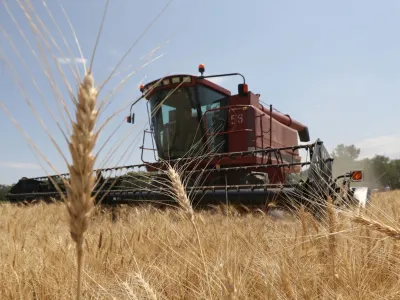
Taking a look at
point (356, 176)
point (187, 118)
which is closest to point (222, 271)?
point (356, 176)

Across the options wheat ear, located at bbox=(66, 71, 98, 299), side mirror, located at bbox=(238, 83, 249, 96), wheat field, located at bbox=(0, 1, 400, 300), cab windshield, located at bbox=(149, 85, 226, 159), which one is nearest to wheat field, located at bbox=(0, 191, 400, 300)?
wheat field, located at bbox=(0, 1, 400, 300)

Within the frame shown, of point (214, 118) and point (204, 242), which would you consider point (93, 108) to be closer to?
point (204, 242)

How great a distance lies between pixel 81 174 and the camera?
0.61 meters

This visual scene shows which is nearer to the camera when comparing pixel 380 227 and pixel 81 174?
pixel 81 174

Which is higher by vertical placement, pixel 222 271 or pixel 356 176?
pixel 356 176

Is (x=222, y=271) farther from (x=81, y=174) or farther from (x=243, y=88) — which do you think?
(x=243, y=88)

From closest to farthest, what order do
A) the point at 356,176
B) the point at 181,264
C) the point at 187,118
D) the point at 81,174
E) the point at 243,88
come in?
the point at 81,174 → the point at 181,264 → the point at 356,176 → the point at 243,88 → the point at 187,118

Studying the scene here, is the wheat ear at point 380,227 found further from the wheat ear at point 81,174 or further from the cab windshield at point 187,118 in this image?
the cab windshield at point 187,118

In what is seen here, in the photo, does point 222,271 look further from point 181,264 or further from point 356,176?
point 356,176

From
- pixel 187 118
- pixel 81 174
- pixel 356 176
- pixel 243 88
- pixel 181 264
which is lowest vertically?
pixel 181 264

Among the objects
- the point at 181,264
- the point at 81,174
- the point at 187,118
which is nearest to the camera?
the point at 81,174

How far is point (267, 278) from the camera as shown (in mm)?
1263

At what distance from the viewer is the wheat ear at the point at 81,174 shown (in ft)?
1.94

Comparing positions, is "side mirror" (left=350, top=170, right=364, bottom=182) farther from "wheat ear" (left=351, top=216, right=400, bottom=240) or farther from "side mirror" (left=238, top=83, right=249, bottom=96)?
"wheat ear" (left=351, top=216, right=400, bottom=240)
